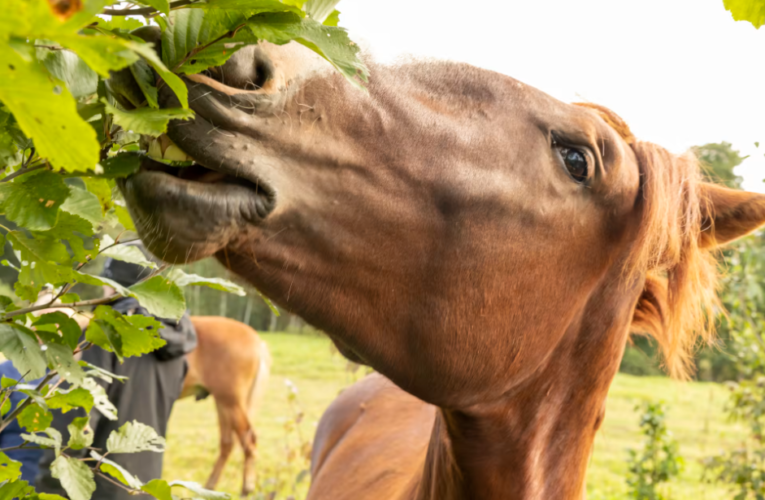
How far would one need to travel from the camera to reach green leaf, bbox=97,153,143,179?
862mm

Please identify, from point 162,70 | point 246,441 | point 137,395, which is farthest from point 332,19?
point 246,441

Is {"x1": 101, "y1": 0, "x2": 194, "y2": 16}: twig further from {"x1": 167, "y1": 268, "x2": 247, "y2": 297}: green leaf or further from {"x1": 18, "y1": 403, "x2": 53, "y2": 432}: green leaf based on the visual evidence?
{"x1": 18, "y1": 403, "x2": 53, "y2": 432}: green leaf

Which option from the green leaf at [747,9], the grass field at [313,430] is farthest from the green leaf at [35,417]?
the grass field at [313,430]

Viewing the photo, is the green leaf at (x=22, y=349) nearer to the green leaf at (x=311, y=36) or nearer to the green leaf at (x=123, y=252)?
the green leaf at (x=123, y=252)

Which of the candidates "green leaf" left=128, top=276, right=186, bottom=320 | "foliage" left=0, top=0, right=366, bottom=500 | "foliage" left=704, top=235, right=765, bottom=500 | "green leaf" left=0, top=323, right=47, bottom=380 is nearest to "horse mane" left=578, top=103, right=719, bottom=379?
"foliage" left=0, top=0, right=366, bottom=500

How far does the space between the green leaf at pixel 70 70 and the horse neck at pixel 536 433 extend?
1.09 metres

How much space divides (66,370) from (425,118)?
31.4 inches

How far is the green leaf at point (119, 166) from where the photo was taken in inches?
33.9

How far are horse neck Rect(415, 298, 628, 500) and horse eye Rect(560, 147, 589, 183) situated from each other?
0.41 metres

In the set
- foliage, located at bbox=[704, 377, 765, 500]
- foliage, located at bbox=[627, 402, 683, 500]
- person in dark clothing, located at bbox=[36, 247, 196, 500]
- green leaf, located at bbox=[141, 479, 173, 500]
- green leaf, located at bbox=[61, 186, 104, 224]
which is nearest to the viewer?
green leaf, located at bbox=[61, 186, 104, 224]

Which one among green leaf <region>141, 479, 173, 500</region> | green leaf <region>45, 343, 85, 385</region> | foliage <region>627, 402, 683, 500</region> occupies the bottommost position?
foliage <region>627, 402, 683, 500</region>

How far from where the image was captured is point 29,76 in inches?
17.3

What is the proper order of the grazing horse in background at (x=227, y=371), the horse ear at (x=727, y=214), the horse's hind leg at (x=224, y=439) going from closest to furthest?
the horse ear at (x=727, y=214) → the horse's hind leg at (x=224, y=439) → the grazing horse in background at (x=227, y=371)

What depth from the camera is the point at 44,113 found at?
448 millimetres
